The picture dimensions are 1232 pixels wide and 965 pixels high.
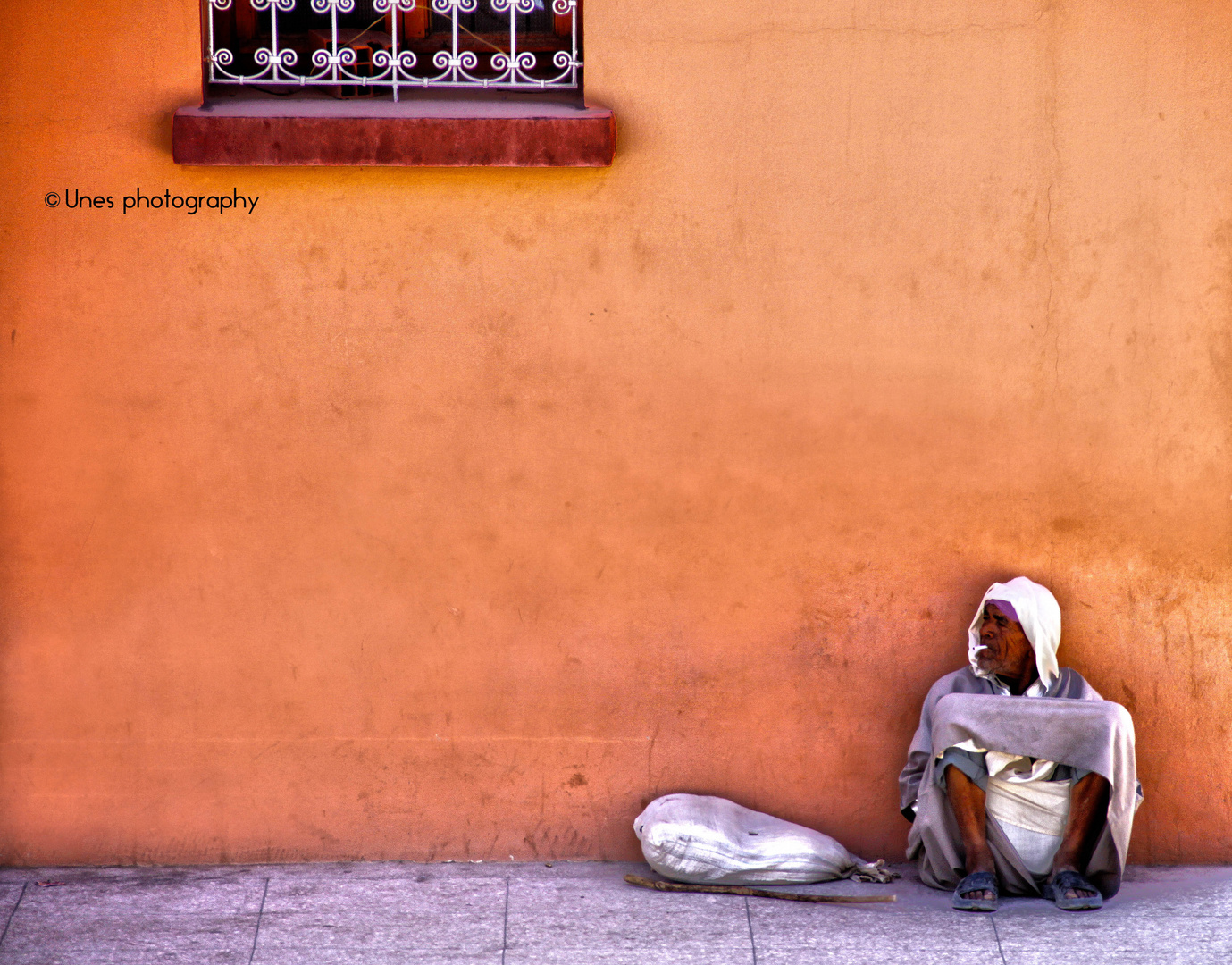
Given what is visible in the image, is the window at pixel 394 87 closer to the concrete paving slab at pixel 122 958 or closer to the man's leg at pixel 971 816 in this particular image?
the man's leg at pixel 971 816

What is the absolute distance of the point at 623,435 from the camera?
4812 millimetres

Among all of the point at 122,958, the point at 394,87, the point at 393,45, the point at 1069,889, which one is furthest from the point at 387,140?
the point at 1069,889

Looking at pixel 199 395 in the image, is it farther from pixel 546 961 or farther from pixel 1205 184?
pixel 1205 184

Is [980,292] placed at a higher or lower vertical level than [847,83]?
lower

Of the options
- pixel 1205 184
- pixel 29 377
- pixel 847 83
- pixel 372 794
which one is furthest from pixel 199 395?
pixel 1205 184

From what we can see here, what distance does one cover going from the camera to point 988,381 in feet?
15.8

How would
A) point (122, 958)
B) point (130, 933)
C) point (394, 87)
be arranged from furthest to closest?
point (394, 87) < point (130, 933) < point (122, 958)

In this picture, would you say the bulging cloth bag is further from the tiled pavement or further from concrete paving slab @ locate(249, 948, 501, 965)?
concrete paving slab @ locate(249, 948, 501, 965)

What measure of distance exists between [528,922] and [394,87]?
266 cm

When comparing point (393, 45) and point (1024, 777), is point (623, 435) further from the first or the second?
point (1024, 777)

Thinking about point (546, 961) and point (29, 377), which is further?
point (29, 377)

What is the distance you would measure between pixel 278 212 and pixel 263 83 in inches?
17.5

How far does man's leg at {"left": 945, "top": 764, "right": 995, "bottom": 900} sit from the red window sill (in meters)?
2.23

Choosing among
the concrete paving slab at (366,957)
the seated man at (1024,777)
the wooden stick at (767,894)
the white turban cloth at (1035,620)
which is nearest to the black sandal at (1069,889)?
the seated man at (1024,777)
